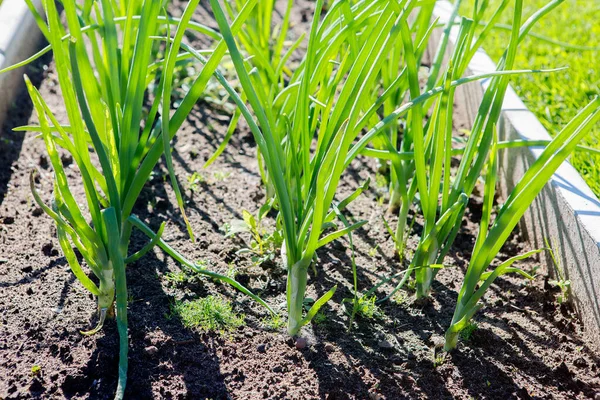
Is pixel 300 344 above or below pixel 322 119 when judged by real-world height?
below

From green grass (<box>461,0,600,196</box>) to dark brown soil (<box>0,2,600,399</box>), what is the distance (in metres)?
0.65

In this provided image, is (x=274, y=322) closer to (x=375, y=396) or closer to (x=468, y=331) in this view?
(x=375, y=396)

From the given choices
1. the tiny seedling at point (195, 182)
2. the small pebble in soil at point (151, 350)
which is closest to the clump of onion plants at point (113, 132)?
the small pebble in soil at point (151, 350)

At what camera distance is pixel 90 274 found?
6.60ft

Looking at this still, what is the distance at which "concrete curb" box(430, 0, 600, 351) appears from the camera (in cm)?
187

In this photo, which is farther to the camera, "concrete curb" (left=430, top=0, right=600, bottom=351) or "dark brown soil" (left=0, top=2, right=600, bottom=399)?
"concrete curb" (left=430, top=0, right=600, bottom=351)

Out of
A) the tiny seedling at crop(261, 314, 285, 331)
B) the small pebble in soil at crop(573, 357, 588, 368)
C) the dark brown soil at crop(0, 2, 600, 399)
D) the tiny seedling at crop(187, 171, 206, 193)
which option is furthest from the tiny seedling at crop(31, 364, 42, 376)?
the small pebble in soil at crop(573, 357, 588, 368)

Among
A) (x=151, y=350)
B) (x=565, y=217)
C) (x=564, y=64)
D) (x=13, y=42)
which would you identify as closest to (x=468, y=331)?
(x=565, y=217)

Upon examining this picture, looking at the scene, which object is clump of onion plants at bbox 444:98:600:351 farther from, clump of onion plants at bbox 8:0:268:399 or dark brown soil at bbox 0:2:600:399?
clump of onion plants at bbox 8:0:268:399

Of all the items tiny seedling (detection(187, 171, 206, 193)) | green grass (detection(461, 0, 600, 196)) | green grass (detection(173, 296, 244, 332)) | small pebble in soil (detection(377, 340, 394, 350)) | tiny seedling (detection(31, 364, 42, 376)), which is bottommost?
tiny seedling (detection(31, 364, 42, 376))

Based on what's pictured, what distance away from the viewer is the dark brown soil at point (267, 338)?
1679mm

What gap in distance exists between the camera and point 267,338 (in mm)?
1830

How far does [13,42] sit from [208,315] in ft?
5.70

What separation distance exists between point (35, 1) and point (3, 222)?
1.81 meters
